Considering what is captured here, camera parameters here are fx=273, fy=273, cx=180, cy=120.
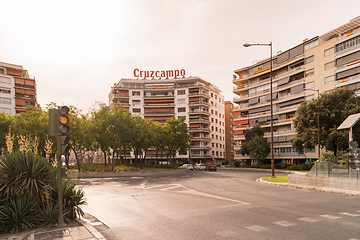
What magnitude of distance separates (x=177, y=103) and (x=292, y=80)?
3797cm

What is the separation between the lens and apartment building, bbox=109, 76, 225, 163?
86.2m

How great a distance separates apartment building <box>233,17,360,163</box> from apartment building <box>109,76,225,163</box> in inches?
556

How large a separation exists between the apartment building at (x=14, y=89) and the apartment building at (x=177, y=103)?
24.0 meters

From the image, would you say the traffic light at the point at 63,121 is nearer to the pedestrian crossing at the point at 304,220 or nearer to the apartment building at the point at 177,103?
the pedestrian crossing at the point at 304,220

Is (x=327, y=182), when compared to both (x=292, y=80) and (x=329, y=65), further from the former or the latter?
(x=292, y=80)

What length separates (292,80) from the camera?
2391 inches

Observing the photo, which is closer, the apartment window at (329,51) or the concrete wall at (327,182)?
the concrete wall at (327,182)

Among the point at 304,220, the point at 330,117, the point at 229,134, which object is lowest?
the point at 304,220

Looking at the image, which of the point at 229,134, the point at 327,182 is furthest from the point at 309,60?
the point at 229,134

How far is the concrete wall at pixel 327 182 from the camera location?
15.3 m

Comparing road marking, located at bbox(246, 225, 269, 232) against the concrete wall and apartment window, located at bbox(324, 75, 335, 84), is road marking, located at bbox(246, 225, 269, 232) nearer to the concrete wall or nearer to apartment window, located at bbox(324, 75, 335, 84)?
the concrete wall

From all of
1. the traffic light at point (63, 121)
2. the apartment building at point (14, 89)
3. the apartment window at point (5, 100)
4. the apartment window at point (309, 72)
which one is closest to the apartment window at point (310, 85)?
the apartment window at point (309, 72)

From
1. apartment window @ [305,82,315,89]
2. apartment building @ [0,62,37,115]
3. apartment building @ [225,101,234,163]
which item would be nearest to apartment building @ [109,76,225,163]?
apartment building @ [225,101,234,163]

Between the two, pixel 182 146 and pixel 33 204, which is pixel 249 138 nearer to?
pixel 182 146
